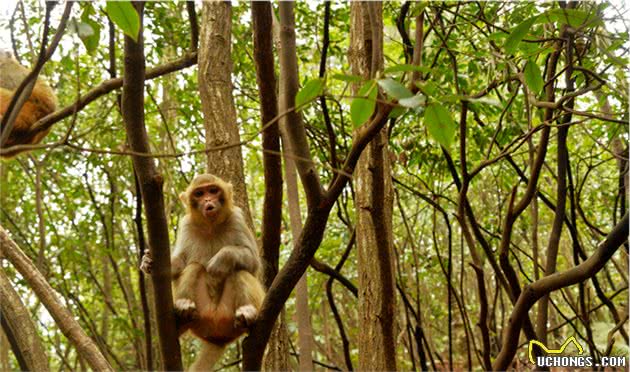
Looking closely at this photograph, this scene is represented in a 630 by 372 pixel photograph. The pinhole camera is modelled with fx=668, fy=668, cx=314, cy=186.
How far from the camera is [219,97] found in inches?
213

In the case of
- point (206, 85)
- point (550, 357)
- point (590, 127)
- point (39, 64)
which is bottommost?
point (550, 357)

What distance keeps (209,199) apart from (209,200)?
11 mm

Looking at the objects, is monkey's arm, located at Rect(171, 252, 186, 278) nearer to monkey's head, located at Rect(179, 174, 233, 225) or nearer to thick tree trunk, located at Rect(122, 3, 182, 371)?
monkey's head, located at Rect(179, 174, 233, 225)

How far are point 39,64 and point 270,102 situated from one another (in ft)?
4.75

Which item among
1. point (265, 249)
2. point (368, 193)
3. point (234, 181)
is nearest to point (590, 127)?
point (368, 193)

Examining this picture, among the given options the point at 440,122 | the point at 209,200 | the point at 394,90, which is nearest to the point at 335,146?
the point at 209,200

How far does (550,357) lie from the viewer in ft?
13.8

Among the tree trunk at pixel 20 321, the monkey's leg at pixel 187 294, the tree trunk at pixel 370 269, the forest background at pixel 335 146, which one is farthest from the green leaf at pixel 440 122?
the tree trunk at pixel 20 321

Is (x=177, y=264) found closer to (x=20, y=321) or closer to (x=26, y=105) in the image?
(x=20, y=321)

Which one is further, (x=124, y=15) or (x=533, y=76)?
(x=533, y=76)

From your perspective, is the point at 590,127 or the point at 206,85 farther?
the point at 590,127

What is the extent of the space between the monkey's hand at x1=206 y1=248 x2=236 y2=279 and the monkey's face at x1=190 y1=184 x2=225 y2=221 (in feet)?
1.11

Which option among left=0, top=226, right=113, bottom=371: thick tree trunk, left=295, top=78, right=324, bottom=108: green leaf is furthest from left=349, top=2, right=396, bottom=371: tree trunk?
left=295, top=78, right=324, bottom=108: green leaf

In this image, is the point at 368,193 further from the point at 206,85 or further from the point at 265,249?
the point at 206,85
